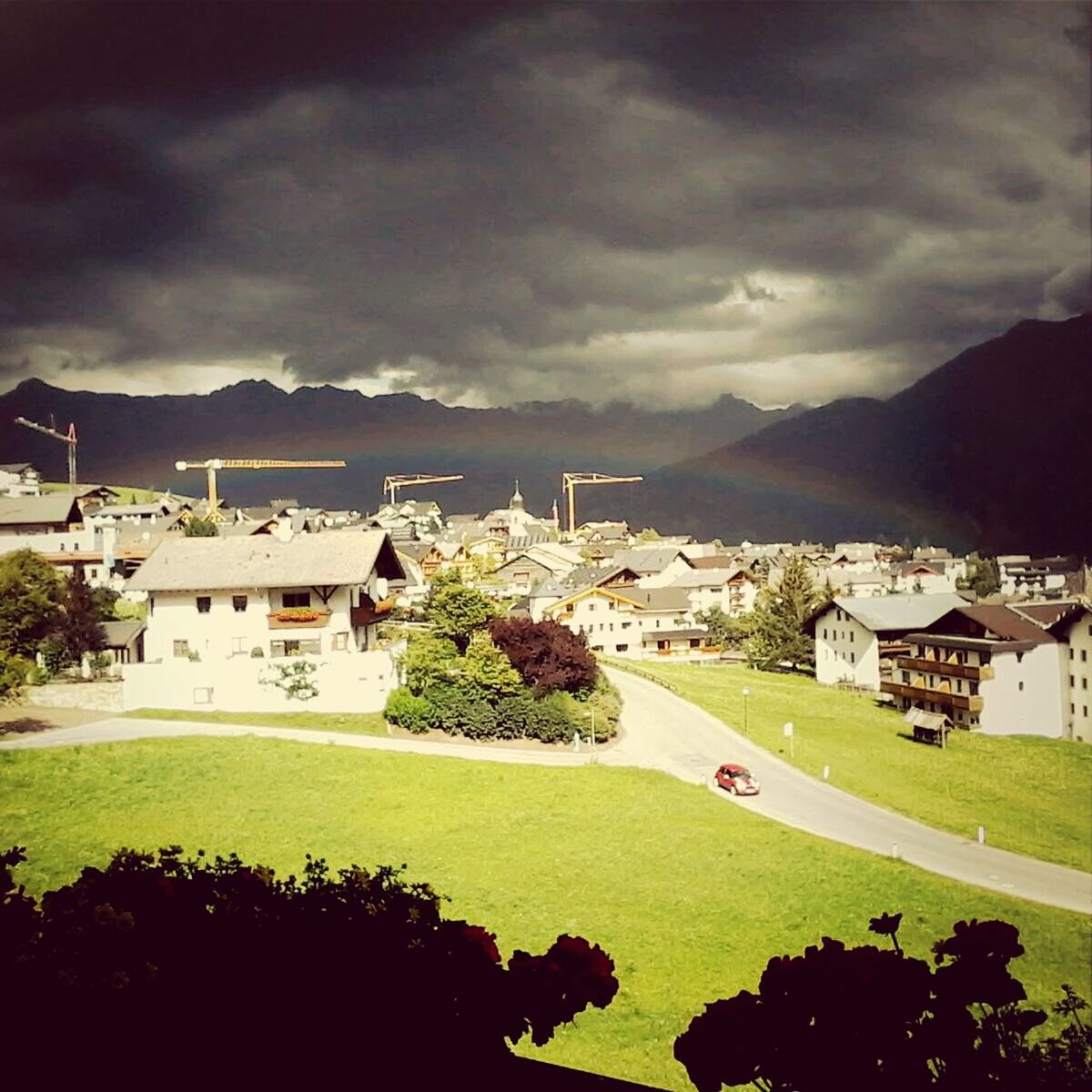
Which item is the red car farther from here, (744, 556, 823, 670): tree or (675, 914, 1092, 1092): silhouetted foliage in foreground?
(675, 914, 1092, 1092): silhouetted foliage in foreground

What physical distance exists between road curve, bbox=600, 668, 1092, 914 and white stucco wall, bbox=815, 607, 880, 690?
44.8 inches

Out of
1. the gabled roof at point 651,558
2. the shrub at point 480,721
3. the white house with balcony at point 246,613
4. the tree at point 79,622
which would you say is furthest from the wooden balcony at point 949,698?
the tree at point 79,622

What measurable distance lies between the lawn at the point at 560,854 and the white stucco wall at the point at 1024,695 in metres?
1.42

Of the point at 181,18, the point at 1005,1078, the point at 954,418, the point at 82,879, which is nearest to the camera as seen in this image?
the point at 1005,1078

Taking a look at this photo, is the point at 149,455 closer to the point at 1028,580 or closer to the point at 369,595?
the point at 369,595

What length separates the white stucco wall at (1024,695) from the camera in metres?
5.64

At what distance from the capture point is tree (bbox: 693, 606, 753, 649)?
5.91 metres

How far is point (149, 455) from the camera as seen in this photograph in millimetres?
3855

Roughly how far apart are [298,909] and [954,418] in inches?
223

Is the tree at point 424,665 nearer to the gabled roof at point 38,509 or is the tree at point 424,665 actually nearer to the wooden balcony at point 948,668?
the gabled roof at point 38,509

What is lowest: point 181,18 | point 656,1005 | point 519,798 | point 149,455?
point 656,1005

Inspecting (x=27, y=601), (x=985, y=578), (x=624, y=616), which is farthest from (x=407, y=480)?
(x=985, y=578)

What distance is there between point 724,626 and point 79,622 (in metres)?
3.87

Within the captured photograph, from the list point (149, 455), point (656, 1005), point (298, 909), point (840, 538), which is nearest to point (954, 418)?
point (840, 538)
